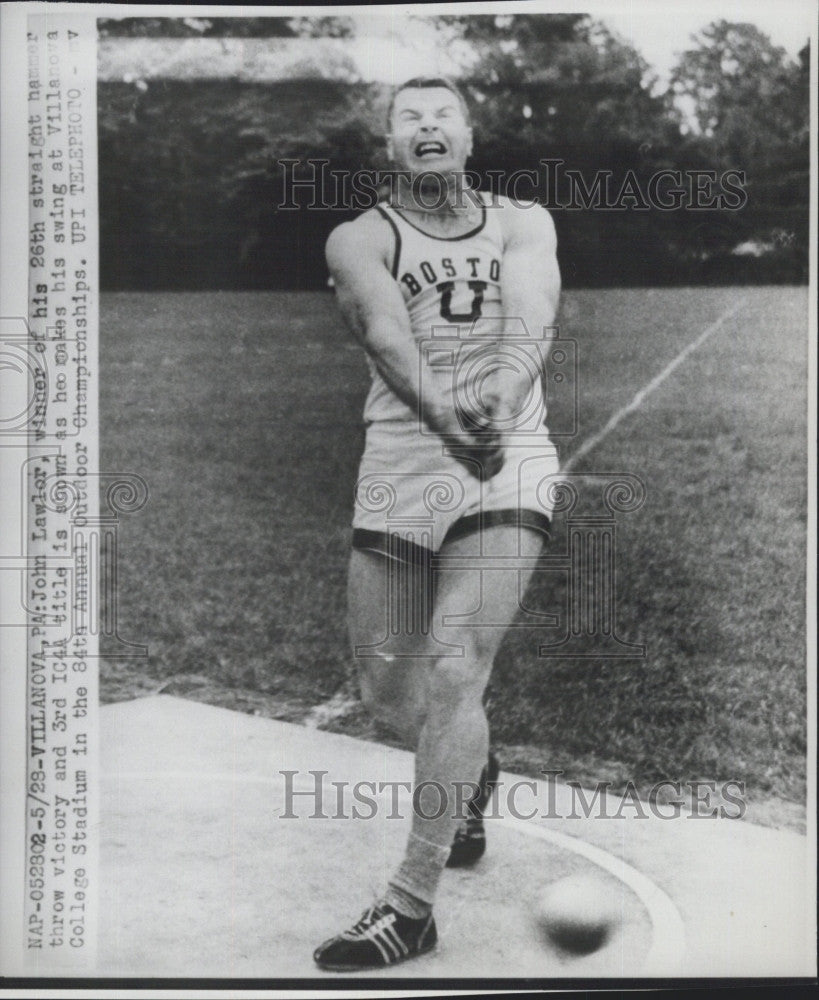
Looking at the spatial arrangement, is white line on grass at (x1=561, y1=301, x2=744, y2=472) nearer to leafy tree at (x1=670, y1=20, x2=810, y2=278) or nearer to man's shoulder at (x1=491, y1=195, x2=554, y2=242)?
leafy tree at (x1=670, y1=20, x2=810, y2=278)

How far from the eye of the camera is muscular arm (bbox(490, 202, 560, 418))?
261 cm

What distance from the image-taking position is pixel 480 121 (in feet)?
8.61

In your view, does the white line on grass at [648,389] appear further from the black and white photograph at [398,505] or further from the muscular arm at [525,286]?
the muscular arm at [525,286]

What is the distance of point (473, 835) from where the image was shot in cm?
267

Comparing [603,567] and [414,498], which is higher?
[414,498]

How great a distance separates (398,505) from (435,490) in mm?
95

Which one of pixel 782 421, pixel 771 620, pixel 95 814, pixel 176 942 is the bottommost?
pixel 176 942

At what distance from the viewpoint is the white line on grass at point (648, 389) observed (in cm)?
268

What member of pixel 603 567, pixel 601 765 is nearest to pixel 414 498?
pixel 603 567

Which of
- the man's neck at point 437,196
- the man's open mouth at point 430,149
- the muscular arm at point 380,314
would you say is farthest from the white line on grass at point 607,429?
the man's open mouth at point 430,149

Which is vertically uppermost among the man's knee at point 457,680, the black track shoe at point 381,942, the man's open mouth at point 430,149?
the man's open mouth at point 430,149

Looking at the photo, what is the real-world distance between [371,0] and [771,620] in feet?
5.83

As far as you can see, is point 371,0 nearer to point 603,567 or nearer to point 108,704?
point 603,567

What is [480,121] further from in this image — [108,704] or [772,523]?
[108,704]
